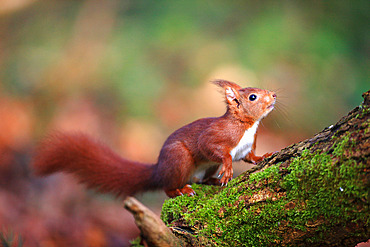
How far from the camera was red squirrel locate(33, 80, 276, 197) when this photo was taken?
83.1 inches

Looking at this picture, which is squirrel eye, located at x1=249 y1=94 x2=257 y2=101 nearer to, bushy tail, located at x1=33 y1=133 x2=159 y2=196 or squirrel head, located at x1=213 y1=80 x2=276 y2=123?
squirrel head, located at x1=213 y1=80 x2=276 y2=123

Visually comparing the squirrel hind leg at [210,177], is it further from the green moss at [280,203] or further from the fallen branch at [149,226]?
the fallen branch at [149,226]

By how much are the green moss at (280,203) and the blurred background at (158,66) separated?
7.75 feet

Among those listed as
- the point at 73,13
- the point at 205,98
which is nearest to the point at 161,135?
the point at 205,98

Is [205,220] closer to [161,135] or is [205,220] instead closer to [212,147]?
[212,147]

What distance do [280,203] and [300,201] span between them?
9 cm

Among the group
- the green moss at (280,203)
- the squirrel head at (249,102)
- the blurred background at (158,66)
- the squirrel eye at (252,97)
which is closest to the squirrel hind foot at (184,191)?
the green moss at (280,203)

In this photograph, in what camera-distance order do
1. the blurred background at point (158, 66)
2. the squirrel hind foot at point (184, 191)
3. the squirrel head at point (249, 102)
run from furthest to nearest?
the blurred background at point (158, 66) < the squirrel head at point (249, 102) < the squirrel hind foot at point (184, 191)

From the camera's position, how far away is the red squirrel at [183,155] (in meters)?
2.11

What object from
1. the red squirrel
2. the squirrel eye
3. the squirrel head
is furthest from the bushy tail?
the squirrel eye

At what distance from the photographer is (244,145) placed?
7.09 feet

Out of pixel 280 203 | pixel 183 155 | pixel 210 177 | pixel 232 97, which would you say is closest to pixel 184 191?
pixel 183 155

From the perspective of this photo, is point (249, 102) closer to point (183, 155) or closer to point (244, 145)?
point (244, 145)

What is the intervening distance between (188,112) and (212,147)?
2412 mm
